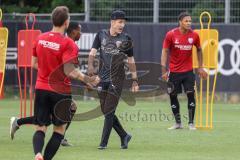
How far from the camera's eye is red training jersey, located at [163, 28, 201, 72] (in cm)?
1759

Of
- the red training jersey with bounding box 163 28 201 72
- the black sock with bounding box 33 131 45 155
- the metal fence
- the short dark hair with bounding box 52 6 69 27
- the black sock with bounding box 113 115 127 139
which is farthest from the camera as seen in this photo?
the metal fence

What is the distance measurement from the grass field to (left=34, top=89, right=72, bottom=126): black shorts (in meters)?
1.48

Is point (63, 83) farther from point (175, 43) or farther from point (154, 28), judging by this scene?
point (154, 28)

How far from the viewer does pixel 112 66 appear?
1434 cm

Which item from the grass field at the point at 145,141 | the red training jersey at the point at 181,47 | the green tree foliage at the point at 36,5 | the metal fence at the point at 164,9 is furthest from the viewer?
the green tree foliage at the point at 36,5

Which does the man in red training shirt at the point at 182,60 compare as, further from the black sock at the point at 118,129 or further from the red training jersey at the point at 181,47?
the black sock at the point at 118,129

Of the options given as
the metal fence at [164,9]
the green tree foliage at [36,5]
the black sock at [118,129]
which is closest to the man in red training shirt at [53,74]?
the black sock at [118,129]

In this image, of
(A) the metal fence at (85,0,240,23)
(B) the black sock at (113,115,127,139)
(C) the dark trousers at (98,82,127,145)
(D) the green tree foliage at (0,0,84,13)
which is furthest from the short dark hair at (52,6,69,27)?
(D) the green tree foliage at (0,0,84,13)

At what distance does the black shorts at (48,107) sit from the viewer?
1134 cm

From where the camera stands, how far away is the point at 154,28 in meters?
27.1

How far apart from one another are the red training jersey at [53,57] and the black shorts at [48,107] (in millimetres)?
78

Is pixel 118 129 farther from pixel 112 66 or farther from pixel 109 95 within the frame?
pixel 112 66

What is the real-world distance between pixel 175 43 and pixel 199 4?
9.51 meters

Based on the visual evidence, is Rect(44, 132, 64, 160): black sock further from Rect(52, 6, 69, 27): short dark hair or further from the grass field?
Rect(52, 6, 69, 27): short dark hair
